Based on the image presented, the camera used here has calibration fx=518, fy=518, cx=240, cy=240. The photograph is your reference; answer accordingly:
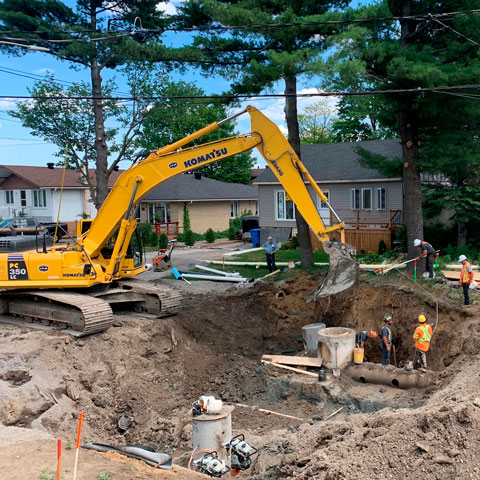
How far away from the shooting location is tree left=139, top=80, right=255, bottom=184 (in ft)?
91.4

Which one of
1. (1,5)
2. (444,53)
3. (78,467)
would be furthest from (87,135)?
(78,467)

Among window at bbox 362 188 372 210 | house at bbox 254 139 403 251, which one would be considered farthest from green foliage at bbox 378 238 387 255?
window at bbox 362 188 372 210

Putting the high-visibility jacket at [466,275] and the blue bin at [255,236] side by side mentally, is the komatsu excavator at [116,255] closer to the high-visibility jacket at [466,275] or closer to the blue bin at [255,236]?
the high-visibility jacket at [466,275]

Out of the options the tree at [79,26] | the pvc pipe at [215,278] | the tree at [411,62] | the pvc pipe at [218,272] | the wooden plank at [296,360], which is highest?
the tree at [79,26]

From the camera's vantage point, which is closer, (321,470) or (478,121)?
(321,470)

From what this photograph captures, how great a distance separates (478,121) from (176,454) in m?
14.6

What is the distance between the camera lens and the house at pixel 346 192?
84.4ft

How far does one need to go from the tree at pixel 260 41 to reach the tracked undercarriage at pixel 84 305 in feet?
23.5

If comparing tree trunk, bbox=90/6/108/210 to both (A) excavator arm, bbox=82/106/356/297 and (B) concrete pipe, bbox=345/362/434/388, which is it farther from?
(B) concrete pipe, bbox=345/362/434/388

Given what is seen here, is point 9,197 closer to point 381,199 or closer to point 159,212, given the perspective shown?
point 159,212

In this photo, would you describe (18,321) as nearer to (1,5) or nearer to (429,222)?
(1,5)

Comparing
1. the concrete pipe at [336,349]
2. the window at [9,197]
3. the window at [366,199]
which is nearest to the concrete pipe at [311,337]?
the concrete pipe at [336,349]

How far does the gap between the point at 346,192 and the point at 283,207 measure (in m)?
3.86

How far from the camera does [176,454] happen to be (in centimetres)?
905
